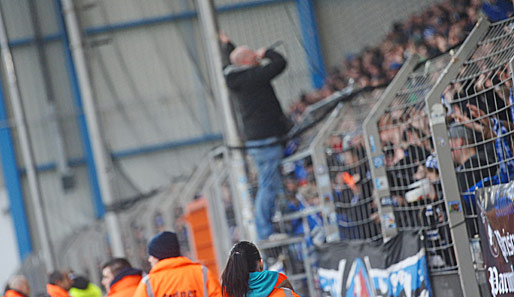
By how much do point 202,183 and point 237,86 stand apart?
4074mm

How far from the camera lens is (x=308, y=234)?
368 inches

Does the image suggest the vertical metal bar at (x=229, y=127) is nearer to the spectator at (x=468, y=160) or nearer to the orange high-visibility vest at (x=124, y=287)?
the orange high-visibility vest at (x=124, y=287)

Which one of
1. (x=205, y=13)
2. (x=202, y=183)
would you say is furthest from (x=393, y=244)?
(x=202, y=183)

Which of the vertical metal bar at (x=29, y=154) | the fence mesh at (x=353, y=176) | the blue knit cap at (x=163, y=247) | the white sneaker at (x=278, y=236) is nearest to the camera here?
the blue knit cap at (x=163, y=247)

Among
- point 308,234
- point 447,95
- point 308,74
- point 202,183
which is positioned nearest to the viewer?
point 447,95

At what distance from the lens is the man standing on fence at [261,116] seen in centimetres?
948

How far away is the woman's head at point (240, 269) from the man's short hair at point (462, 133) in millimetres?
1920

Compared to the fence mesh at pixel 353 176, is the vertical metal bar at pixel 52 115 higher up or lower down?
higher up

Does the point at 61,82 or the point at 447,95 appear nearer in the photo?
the point at 447,95

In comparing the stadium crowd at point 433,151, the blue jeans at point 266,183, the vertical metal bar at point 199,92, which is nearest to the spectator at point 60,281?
the blue jeans at point 266,183

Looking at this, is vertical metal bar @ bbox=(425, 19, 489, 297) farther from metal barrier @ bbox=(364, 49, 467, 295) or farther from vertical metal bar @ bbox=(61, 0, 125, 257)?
vertical metal bar @ bbox=(61, 0, 125, 257)

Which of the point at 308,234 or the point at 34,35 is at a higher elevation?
the point at 34,35

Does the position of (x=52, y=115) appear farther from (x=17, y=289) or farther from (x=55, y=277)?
(x=17, y=289)

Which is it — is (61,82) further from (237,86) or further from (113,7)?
(237,86)
